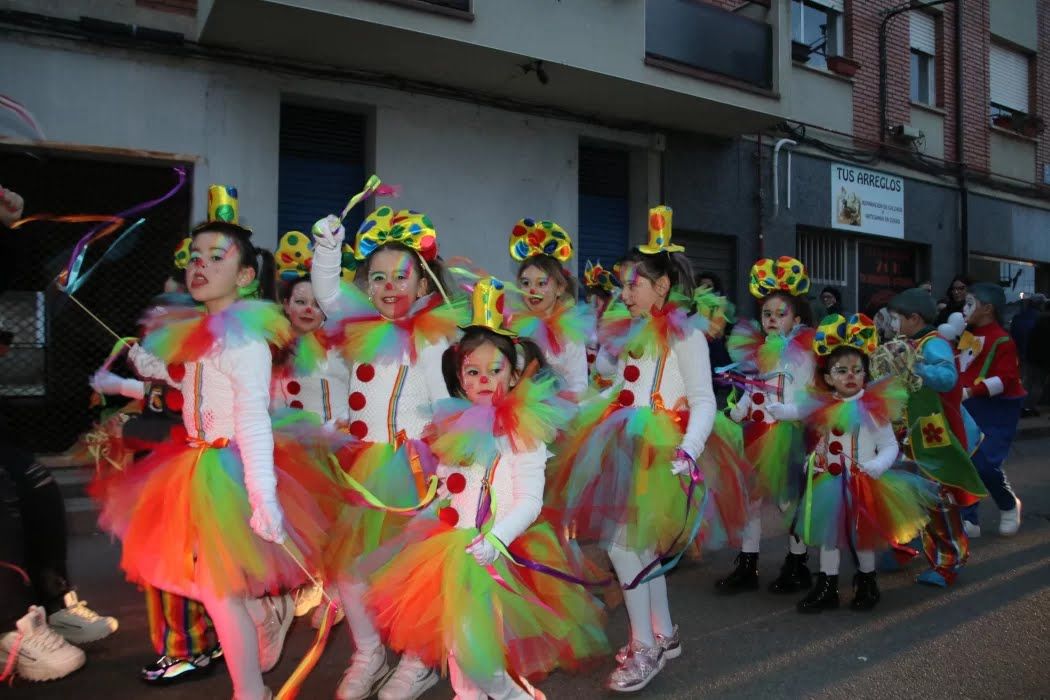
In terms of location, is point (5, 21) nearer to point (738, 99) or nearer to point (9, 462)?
point (9, 462)

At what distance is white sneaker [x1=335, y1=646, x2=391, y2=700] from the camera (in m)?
3.46

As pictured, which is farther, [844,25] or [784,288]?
[844,25]

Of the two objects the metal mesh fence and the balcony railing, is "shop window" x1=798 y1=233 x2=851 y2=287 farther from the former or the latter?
the metal mesh fence

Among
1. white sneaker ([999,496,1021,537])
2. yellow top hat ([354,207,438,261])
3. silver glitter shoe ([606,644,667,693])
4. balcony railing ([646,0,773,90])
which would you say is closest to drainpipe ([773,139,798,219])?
balcony railing ([646,0,773,90])

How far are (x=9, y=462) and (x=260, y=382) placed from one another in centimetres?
156

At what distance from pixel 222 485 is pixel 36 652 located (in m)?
1.51

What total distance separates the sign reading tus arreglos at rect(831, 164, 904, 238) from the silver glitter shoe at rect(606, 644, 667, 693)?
461 inches

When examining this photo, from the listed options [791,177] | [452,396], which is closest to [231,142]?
[452,396]

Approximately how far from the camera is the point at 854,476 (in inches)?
186

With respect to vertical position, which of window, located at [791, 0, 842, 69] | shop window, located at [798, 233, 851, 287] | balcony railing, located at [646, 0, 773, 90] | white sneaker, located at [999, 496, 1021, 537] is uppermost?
window, located at [791, 0, 842, 69]

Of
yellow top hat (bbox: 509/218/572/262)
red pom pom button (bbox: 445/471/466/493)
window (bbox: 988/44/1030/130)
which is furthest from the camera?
window (bbox: 988/44/1030/130)

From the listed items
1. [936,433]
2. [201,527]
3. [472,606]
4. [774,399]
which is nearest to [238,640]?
[201,527]

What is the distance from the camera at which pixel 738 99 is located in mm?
11047

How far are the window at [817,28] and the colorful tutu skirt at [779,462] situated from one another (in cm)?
1015
